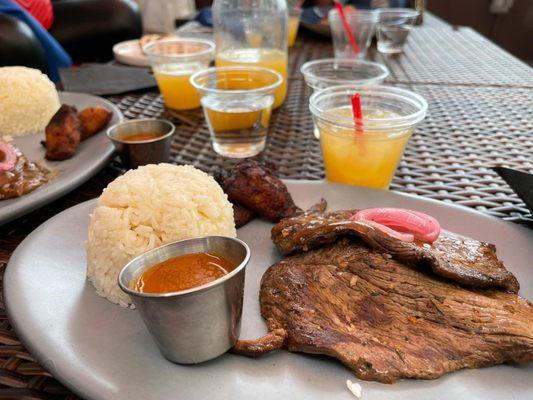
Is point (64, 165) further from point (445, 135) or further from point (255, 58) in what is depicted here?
point (445, 135)

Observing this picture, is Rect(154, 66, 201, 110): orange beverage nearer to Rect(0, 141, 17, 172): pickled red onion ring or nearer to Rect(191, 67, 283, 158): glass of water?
Rect(191, 67, 283, 158): glass of water

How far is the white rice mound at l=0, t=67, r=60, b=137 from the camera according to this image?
260 centimetres

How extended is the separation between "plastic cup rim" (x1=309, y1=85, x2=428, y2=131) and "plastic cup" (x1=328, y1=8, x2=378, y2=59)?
5.35 feet

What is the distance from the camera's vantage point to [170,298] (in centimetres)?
110

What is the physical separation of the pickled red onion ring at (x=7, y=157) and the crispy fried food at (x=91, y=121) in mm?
476

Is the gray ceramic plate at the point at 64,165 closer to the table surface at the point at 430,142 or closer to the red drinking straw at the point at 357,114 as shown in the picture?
the table surface at the point at 430,142

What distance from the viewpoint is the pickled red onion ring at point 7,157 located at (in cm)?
199

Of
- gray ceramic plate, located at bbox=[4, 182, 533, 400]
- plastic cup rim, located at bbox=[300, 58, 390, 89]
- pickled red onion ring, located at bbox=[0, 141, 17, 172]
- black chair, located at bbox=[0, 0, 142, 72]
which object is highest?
plastic cup rim, located at bbox=[300, 58, 390, 89]

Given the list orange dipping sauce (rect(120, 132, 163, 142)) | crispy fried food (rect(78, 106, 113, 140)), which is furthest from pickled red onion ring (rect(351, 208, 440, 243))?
crispy fried food (rect(78, 106, 113, 140))

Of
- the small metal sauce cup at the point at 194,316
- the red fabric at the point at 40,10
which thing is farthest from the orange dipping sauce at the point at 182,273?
the red fabric at the point at 40,10

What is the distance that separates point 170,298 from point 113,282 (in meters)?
0.44

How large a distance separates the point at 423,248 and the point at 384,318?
0.92ft

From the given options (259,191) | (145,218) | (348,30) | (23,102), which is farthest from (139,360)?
(348,30)

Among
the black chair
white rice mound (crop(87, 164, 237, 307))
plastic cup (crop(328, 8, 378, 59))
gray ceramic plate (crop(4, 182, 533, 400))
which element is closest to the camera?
gray ceramic plate (crop(4, 182, 533, 400))
